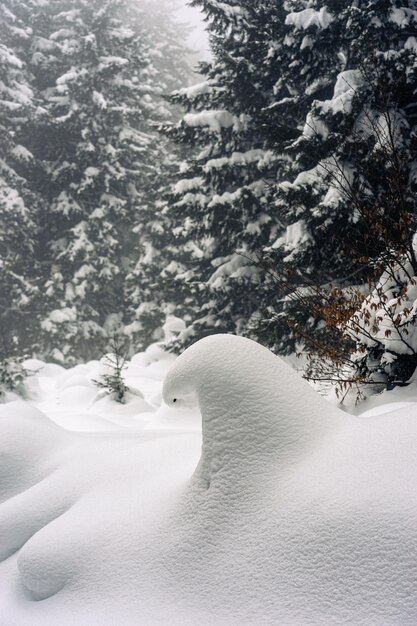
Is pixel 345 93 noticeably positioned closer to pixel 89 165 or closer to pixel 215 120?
pixel 215 120

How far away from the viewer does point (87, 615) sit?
2.09 m

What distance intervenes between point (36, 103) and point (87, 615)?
74.1 ft

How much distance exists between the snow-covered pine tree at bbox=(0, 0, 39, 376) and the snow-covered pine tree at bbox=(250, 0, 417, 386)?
478 inches

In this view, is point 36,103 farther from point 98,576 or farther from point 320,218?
point 98,576

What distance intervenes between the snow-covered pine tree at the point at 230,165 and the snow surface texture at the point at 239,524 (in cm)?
904

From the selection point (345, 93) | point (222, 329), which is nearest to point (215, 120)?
point (345, 93)

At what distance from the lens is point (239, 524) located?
6.89 feet

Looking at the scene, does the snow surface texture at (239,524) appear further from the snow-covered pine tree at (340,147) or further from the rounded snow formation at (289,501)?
the snow-covered pine tree at (340,147)

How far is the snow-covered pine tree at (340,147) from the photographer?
6.25 metres

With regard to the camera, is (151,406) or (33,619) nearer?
(33,619)

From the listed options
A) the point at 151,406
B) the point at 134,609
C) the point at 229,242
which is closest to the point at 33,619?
the point at 134,609

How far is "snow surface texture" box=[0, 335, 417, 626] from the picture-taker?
1708 mm

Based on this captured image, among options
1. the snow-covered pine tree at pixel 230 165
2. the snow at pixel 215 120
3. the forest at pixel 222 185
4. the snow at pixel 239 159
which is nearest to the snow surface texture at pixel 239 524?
the forest at pixel 222 185

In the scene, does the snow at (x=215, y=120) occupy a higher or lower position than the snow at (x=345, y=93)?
higher
